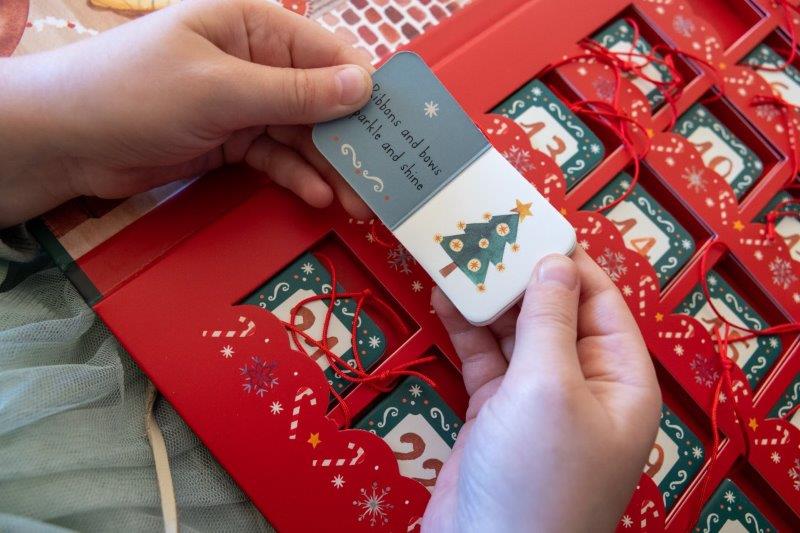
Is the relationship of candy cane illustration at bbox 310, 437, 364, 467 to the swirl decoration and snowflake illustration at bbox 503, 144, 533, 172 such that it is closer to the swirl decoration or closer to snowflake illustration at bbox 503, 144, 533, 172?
the swirl decoration

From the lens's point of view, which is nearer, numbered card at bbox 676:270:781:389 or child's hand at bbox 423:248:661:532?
child's hand at bbox 423:248:661:532

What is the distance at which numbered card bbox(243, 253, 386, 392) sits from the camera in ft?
2.42

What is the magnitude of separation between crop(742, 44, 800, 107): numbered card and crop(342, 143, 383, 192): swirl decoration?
596 mm

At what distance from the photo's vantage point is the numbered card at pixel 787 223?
873 millimetres

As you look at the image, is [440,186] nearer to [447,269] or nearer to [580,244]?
[447,269]

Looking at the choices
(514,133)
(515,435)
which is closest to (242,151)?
(514,133)

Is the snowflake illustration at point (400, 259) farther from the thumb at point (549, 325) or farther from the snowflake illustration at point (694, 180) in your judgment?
the snowflake illustration at point (694, 180)

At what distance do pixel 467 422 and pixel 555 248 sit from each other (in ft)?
0.69

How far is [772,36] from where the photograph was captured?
0.96 metres

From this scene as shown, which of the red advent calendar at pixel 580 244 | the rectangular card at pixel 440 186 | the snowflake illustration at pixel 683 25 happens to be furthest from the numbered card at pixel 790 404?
the snowflake illustration at pixel 683 25

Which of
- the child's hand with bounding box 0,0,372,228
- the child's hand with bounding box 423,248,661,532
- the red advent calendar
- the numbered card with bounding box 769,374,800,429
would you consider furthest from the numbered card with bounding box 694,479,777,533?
the child's hand with bounding box 0,0,372,228

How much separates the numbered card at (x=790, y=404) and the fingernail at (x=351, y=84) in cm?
63

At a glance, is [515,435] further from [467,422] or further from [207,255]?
[207,255]

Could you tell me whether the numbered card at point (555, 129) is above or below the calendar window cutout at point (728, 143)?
above
